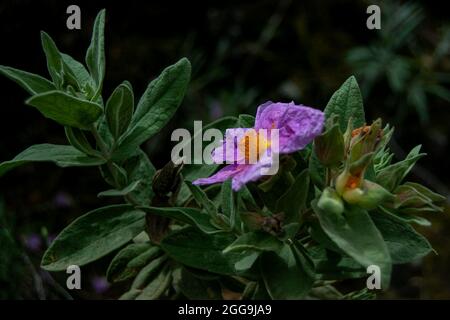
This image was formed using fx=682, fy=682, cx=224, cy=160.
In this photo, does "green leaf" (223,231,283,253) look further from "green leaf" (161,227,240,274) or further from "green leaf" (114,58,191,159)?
"green leaf" (114,58,191,159)

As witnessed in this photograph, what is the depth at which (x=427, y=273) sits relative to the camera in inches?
68.0

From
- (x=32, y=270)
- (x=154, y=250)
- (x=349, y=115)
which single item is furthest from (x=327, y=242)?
(x=32, y=270)

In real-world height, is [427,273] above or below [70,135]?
below

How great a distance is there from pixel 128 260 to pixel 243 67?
1.08 m

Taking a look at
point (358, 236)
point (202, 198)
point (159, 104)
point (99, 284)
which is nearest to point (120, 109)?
point (159, 104)

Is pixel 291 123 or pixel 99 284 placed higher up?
pixel 291 123

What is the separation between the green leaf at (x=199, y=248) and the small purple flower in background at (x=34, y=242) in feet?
1.96

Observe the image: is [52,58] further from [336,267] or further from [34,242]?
A: [34,242]

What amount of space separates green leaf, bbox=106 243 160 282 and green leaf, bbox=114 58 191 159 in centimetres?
16

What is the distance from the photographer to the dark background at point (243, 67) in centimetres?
174

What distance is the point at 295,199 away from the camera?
0.86 meters

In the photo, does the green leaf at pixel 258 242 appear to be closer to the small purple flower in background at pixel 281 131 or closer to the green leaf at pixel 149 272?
the small purple flower in background at pixel 281 131
